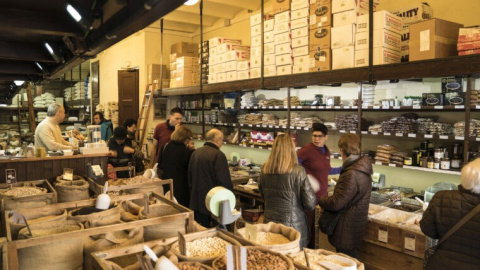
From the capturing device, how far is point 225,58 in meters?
6.48

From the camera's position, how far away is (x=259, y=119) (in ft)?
20.8

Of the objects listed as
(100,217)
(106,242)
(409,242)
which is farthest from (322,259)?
(409,242)

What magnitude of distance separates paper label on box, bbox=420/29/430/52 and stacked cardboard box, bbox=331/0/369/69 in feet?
2.59

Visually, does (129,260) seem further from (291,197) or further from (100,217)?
(291,197)

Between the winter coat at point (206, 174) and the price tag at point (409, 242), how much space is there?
68.6 inches

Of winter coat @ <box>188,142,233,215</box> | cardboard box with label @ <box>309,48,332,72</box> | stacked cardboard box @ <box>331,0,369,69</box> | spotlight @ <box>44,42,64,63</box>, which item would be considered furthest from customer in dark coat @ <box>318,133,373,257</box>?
spotlight @ <box>44,42,64,63</box>

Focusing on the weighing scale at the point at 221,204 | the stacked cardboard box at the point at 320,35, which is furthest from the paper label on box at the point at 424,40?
the weighing scale at the point at 221,204

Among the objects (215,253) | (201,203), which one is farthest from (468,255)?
(201,203)

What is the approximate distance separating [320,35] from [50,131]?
375cm

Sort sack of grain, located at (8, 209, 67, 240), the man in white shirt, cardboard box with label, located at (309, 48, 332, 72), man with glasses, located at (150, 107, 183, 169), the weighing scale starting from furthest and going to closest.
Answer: man with glasses, located at (150, 107, 183, 169), the man in white shirt, cardboard box with label, located at (309, 48, 332, 72), sack of grain, located at (8, 209, 67, 240), the weighing scale

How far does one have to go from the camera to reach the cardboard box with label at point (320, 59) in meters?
4.62

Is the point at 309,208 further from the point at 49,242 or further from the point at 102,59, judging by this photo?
the point at 102,59

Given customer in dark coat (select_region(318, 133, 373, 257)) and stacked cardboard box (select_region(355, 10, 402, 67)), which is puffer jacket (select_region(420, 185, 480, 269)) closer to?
customer in dark coat (select_region(318, 133, 373, 257))

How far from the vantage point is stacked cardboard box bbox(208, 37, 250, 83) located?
20.7 feet
